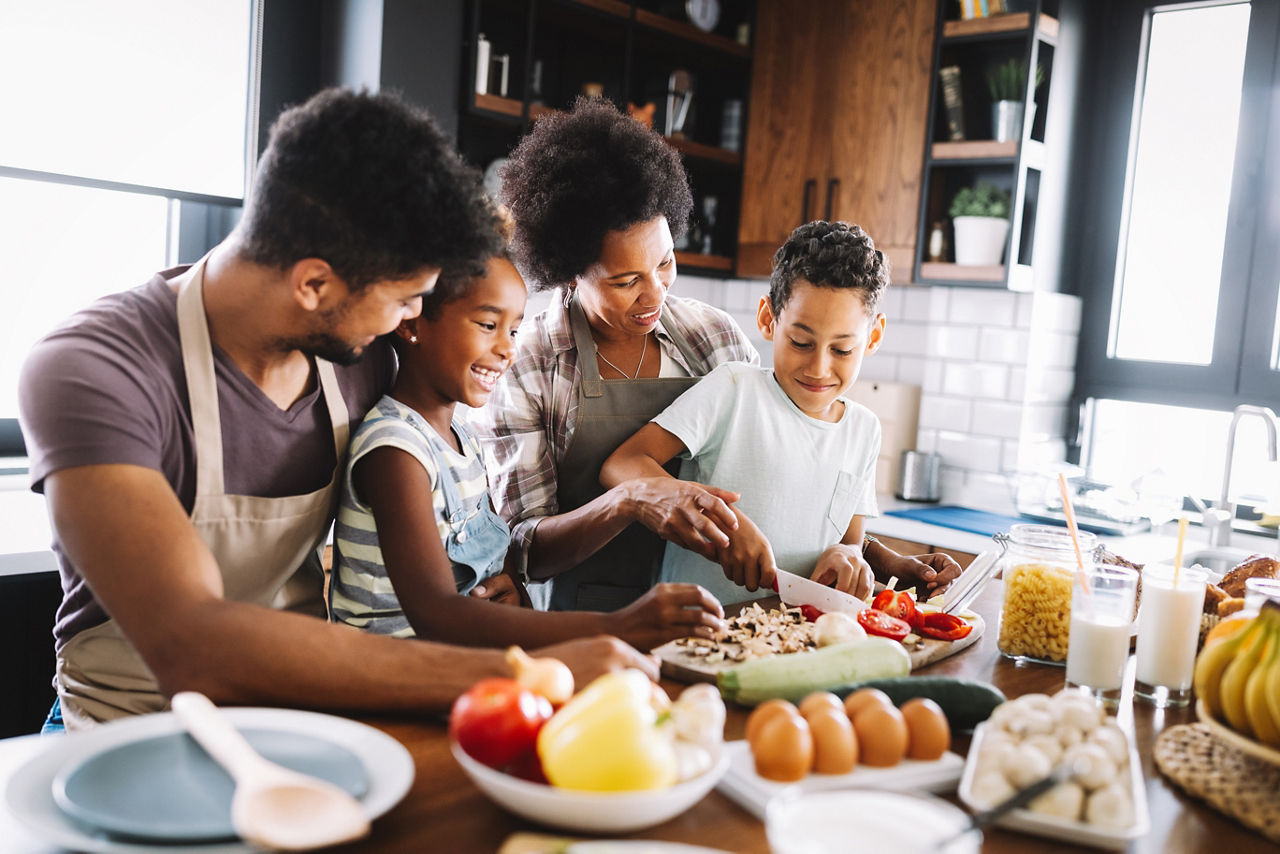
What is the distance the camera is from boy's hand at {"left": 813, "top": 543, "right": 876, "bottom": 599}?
1.61 meters

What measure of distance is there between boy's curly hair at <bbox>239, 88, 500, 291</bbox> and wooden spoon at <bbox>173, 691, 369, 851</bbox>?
1.98ft

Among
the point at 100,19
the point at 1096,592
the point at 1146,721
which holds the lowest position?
the point at 1146,721

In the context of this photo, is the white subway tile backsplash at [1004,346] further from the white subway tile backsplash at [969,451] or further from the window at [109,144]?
the window at [109,144]

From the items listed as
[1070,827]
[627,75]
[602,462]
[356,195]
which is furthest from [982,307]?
[1070,827]

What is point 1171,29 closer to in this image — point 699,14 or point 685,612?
point 699,14

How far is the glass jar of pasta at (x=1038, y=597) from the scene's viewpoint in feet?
4.76

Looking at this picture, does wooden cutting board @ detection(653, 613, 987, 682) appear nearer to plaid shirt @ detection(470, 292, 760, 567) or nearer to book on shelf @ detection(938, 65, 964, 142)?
plaid shirt @ detection(470, 292, 760, 567)

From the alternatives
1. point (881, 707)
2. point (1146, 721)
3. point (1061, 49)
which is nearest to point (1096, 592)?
point (1146, 721)

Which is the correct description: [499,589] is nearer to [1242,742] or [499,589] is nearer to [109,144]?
[1242,742]

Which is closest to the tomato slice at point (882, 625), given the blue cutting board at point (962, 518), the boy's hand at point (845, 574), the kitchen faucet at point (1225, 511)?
the boy's hand at point (845, 574)

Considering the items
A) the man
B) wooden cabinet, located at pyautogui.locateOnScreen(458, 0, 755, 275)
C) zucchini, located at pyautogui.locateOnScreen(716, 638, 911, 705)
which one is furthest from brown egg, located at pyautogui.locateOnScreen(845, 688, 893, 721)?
wooden cabinet, located at pyautogui.locateOnScreen(458, 0, 755, 275)

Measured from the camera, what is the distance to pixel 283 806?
820 mm

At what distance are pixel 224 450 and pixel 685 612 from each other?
63 cm

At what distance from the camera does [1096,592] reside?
1.34 m
